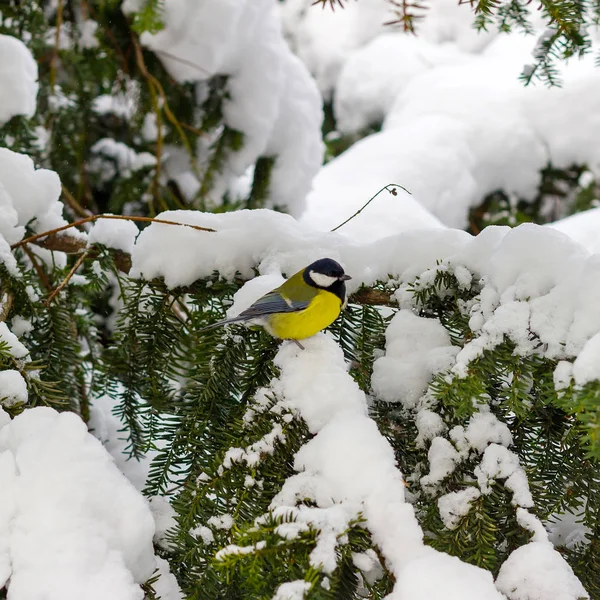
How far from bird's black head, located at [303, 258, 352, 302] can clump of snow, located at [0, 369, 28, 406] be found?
1.76 feet

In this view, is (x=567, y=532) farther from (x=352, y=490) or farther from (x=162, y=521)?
(x=162, y=521)

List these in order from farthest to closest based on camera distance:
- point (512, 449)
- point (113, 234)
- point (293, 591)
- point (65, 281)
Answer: point (113, 234), point (65, 281), point (512, 449), point (293, 591)

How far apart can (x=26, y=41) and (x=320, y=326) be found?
6.33 ft

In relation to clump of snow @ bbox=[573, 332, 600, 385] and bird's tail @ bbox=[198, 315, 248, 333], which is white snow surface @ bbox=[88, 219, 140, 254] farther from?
clump of snow @ bbox=[573, 332, 600, 385]

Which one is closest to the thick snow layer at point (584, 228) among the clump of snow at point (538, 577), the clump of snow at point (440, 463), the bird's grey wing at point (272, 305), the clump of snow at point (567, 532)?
the clump of snow at point (567, 532)

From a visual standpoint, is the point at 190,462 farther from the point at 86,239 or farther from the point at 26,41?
the point at 26,41

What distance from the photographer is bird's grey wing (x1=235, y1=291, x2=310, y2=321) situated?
1092 mm

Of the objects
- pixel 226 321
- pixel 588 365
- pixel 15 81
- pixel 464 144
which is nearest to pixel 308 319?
pixel 226 321

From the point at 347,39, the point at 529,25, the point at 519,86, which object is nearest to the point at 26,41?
the point at 529,25

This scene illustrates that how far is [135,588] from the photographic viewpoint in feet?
2.31

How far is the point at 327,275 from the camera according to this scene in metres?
1.17

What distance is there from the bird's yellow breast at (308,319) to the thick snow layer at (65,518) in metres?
0.40

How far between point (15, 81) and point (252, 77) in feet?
3.69

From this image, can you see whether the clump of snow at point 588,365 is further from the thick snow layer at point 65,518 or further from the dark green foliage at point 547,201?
the dark green foliage at point 547,201
